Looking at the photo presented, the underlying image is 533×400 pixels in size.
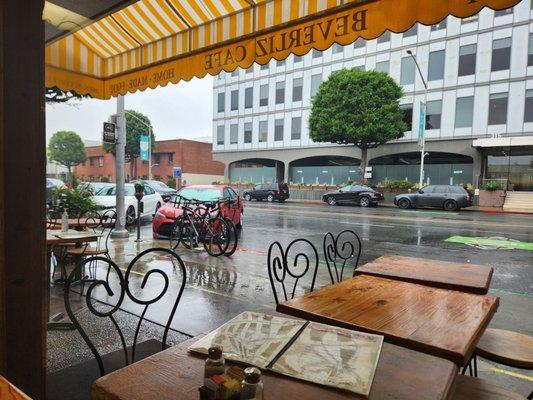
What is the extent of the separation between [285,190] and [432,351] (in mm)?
27322

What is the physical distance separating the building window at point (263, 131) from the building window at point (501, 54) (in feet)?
65.7

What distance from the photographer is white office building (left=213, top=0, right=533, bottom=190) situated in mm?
25750

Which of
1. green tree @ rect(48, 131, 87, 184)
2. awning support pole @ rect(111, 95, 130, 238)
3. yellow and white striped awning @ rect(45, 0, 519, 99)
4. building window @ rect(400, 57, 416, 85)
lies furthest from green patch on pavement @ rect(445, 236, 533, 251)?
green tree @ rect(48, 131, 87, 184)

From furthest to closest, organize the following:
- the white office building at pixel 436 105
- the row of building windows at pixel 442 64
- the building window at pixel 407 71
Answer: the building window at pixel 407 71 → the row of building windows at pixel 442 64 → the white office building at pixel 436 105

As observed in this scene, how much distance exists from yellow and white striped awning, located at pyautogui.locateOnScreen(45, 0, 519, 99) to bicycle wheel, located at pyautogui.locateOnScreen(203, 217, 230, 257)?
11.3 feet

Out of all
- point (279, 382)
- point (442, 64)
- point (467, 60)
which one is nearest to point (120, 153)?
point (279, 382)

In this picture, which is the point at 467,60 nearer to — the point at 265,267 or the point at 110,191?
the point at 110,191

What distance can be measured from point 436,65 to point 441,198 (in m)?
12.6

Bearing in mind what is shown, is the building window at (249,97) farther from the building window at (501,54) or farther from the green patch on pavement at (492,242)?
the green patch on pavement at (492,242)

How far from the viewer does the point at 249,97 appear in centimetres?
3978

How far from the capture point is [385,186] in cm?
2827

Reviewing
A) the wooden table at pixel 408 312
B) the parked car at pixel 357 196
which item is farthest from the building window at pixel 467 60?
the wooden table at pixel 408 312

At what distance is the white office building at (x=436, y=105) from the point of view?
25.8 metres

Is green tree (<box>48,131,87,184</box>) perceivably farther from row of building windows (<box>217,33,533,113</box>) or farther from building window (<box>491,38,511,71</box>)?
building window (<box>491,38,511,71</box>)
